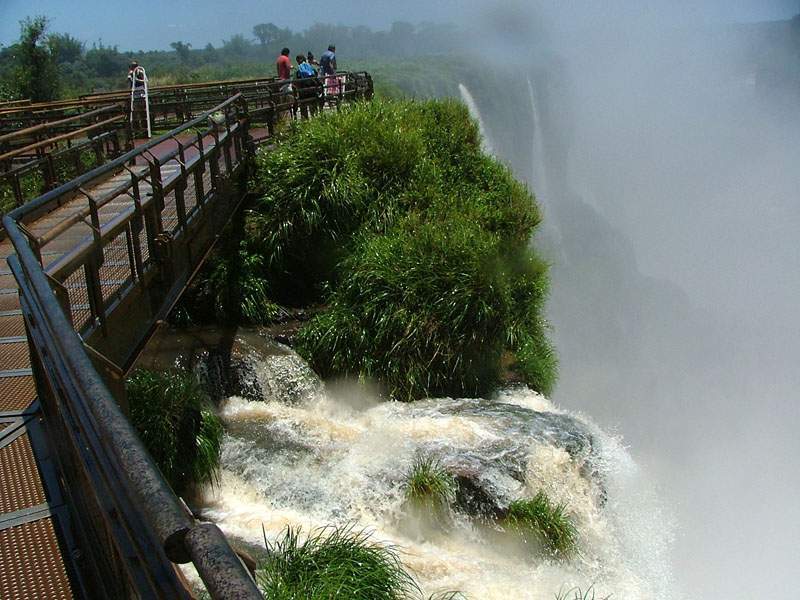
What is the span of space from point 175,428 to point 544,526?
3797 millimetres

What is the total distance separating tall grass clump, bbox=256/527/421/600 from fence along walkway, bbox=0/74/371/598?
1.71 m

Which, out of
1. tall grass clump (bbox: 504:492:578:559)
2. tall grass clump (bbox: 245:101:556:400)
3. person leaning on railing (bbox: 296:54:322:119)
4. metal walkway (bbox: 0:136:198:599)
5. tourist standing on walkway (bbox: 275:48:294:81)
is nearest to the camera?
metal walkway (bbox: 0:136:198:599)

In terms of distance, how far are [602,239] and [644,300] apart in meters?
4.80

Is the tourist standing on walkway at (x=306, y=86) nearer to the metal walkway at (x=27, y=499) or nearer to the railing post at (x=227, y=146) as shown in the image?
A: the railing post at (x=227, y=146)

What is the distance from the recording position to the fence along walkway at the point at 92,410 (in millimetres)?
1644

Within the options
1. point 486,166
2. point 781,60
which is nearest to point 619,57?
point 781,60

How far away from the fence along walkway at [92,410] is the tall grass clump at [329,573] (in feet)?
5.62

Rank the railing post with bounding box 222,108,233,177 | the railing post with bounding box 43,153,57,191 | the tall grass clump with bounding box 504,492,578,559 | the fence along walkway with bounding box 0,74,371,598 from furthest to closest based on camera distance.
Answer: the railing post with bounding box 43,153,57,191
the railing post with bounding box 222,108,233,177
the tall grass clump with bounding box 504,492,578,559
the fence along walkway with bounding box 0,74,371,598

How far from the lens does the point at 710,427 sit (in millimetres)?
→ 32219

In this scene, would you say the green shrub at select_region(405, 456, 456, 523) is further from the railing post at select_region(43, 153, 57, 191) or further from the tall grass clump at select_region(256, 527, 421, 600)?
the railing post at select_region(43, 153, 57, 191)

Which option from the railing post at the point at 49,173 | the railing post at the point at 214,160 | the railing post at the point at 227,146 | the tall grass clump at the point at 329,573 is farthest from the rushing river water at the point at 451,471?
the railing post at the point at 49,173

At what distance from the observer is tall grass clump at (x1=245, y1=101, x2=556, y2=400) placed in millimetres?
10531

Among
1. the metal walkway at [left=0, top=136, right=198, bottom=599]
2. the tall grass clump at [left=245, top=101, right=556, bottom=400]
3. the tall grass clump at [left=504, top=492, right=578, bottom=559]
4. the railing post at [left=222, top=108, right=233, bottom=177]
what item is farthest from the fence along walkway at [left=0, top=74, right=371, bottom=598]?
the tall grass clump at [left=504, top=492, right=578, bottom=559]

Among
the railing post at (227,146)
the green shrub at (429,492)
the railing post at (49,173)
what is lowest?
the green shrub at (429,492)
